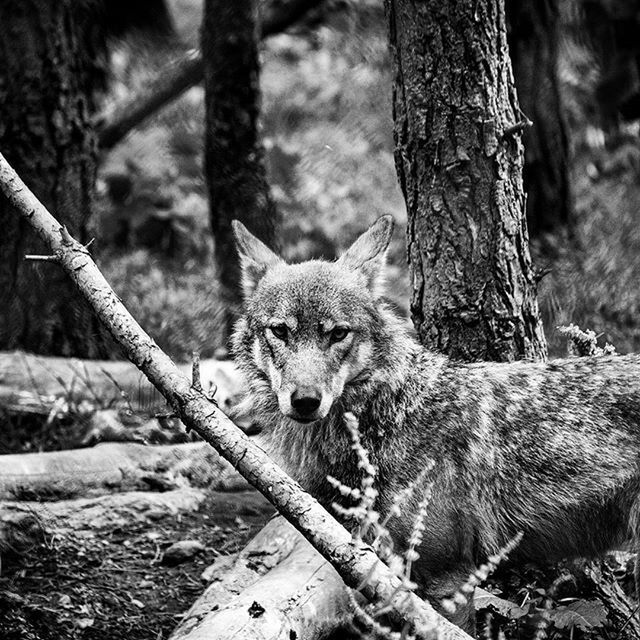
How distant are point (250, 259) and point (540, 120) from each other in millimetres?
5021

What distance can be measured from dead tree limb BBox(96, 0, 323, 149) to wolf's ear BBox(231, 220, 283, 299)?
20.5 ft

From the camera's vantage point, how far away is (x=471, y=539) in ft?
13.6

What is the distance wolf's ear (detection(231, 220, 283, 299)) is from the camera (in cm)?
479

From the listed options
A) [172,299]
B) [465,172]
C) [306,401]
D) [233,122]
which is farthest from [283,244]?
[306,401]

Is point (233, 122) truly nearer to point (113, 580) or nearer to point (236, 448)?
point (113, 580)

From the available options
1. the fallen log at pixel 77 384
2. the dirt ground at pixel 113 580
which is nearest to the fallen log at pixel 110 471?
Answer: the dirt ground at pixel 113 580

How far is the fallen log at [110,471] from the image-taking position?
16.9 feet

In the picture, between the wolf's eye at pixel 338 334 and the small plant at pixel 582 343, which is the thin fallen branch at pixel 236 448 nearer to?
the wolf's eye at pixel 338 334

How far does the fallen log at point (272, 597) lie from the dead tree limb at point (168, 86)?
23.3 ft

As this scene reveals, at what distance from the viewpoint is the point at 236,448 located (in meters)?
3.45

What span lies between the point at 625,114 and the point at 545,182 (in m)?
4.59

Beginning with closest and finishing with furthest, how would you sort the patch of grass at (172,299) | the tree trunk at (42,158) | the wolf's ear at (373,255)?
the wolf's ear at (373,255), the tree trunk at (42,158), the patch of grass at (172,299)

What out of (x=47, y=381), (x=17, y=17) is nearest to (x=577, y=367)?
(x=47, y=381)

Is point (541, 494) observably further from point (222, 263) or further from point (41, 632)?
point (222, 263)
